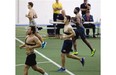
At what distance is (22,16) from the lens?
104 ft

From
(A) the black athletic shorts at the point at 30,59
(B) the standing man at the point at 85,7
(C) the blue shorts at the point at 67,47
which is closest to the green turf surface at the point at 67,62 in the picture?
(C) the blue shorts at the point at 67,47

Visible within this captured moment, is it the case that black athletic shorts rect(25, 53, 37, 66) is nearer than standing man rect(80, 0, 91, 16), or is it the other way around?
black athletic shorts rect(25, 53, 37, 66)

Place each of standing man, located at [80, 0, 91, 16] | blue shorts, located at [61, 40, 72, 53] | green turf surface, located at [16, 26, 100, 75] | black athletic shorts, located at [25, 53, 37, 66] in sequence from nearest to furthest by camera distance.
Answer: black athletic shorts, located at [25, 53, 37, 66]
blue shorts, located at [61, 40, 72, 53]
green turf surface, located at [16, 26, 100, 75]
standing man, located at [80, 0, 91, 16]

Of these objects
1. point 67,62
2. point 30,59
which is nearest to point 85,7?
point 67,62

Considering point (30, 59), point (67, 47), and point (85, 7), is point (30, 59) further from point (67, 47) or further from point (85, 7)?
point (85, 7)

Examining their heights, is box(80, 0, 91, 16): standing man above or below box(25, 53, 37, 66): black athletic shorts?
above

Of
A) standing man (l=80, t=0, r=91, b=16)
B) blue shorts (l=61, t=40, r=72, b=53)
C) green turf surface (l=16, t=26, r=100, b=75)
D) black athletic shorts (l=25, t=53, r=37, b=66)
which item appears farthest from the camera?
standing man (l=80, t=0, r=91, b=16)

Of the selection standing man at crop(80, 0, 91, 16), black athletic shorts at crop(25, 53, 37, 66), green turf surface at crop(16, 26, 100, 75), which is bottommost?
green turf surface at crop(16, 26, 100, 75)

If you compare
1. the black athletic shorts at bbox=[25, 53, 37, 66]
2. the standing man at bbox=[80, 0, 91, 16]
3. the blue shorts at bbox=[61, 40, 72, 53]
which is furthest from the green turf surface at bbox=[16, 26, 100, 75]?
the standing man at bbox=[80, 0, 91, 16]

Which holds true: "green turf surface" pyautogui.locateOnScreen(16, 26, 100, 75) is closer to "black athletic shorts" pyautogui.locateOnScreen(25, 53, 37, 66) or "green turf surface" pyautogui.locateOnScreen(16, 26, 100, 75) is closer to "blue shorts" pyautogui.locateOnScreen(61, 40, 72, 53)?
"blue shorts" pyautogui.locateOnScreen(61, 40, 72, 53)

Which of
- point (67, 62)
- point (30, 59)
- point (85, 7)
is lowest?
point (67, 62)
